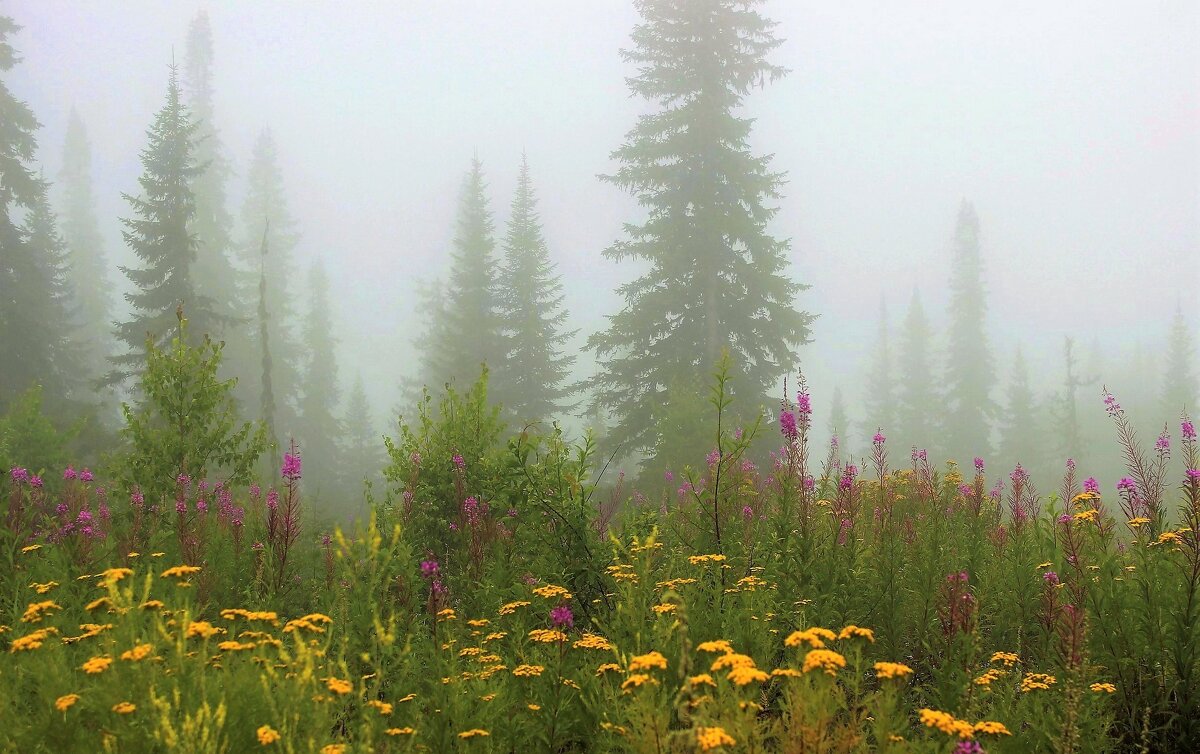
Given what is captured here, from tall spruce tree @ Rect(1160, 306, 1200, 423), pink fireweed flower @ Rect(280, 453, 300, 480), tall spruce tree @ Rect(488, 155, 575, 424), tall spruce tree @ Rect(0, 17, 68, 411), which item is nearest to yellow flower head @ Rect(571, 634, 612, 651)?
pink fireweed flower @ Rect(280, 453, 300, 480)

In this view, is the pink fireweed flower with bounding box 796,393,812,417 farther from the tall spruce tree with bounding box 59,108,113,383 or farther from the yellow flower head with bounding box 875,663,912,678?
the tall spruce tree with bounding box 59,108,113,383

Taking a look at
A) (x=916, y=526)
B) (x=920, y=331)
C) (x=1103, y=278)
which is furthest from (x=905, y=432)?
(x=1103, y=278)

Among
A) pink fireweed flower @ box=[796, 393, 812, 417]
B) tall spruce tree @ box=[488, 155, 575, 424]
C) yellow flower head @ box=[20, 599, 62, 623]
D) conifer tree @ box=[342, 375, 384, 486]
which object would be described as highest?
tall spruce tree @ box=[488, 155, 575, 424]

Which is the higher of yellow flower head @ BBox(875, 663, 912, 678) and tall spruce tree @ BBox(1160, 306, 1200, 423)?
tall spruce tree @ BBox(1160, 306, 1200, 423)

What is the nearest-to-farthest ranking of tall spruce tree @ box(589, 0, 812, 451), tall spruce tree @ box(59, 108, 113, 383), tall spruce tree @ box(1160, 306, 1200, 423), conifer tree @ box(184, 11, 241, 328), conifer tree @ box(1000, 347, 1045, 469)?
tall spruce tree @ box(589, 0, 812, 451)
conifer tree @ box(184, 11, 241, 328)
conifer tree @ box(1000, 347, 1045, 469)
tall spruce tree @ box(59, 108, 113, 383)
tall spruce tree @ box(1160, 306, 1200, 423)

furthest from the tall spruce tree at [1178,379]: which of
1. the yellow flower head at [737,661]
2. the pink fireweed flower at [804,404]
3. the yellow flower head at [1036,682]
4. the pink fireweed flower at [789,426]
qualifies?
the yellow flower head at [737,661]

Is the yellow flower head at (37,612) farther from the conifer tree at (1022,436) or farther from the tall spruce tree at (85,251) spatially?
the conifer tree at (1022,436)

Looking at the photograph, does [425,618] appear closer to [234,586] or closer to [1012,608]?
[234,586]

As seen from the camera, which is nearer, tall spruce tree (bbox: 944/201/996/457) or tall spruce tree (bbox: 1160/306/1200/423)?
tall spruce tree (bbox: 944/201/996/457)

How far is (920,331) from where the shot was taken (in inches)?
2047

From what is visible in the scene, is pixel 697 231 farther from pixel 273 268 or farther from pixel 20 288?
pixel 273 268

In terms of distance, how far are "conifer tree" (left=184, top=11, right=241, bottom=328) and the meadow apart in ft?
92.1

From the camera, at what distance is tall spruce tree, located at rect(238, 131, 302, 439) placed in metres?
37.6

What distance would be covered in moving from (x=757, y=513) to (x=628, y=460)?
22.3m
